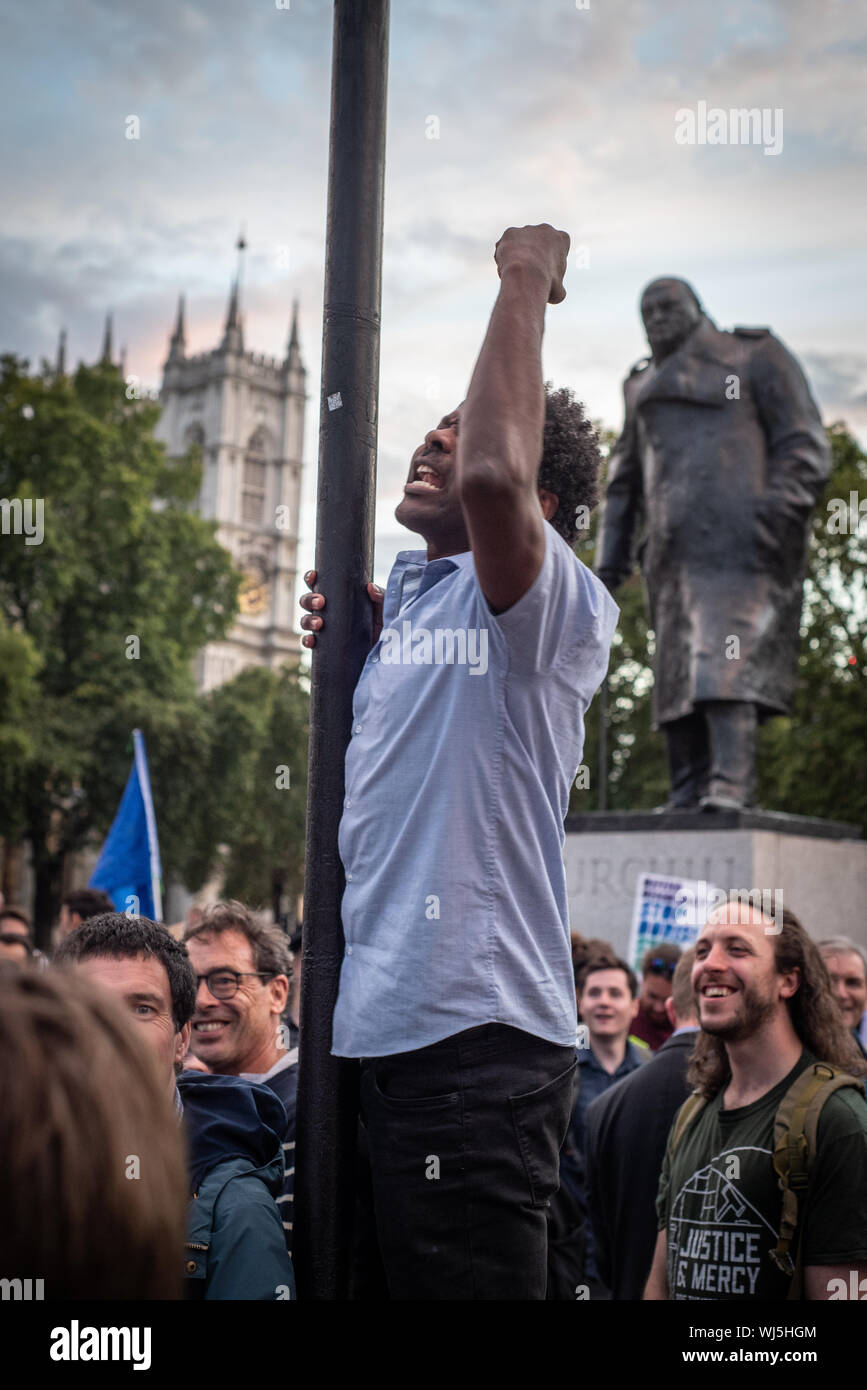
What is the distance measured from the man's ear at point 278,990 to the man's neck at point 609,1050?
225 centimetres

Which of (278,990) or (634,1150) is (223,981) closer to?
(278,990)

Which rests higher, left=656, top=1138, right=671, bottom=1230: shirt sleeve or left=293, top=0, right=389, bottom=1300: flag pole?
left=293, top=0, right=389, bottom=1300: flag pole

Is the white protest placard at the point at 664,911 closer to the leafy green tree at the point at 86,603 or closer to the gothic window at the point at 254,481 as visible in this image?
the leafy green tree at the point at 86,603

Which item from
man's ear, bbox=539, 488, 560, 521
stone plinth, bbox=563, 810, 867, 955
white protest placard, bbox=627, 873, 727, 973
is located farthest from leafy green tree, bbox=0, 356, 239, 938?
man's ear, bbox=539, 488, 560, 521

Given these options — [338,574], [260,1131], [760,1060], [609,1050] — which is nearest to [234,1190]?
[260,1131]

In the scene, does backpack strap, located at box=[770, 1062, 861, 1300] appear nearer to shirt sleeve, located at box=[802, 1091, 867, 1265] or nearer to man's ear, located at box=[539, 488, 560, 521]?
shirt sleeve, located at box=[802, 1091, 867, 1265]

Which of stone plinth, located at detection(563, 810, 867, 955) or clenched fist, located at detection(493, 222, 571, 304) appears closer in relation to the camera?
clenched fist, located at detection(493, 222, 571, 304)

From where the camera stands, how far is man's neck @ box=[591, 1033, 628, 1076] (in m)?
6.20

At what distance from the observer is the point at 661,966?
6617mm

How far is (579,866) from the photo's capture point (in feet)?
33.9

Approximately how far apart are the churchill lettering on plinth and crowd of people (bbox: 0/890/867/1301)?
442 cm

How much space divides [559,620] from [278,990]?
215cm
